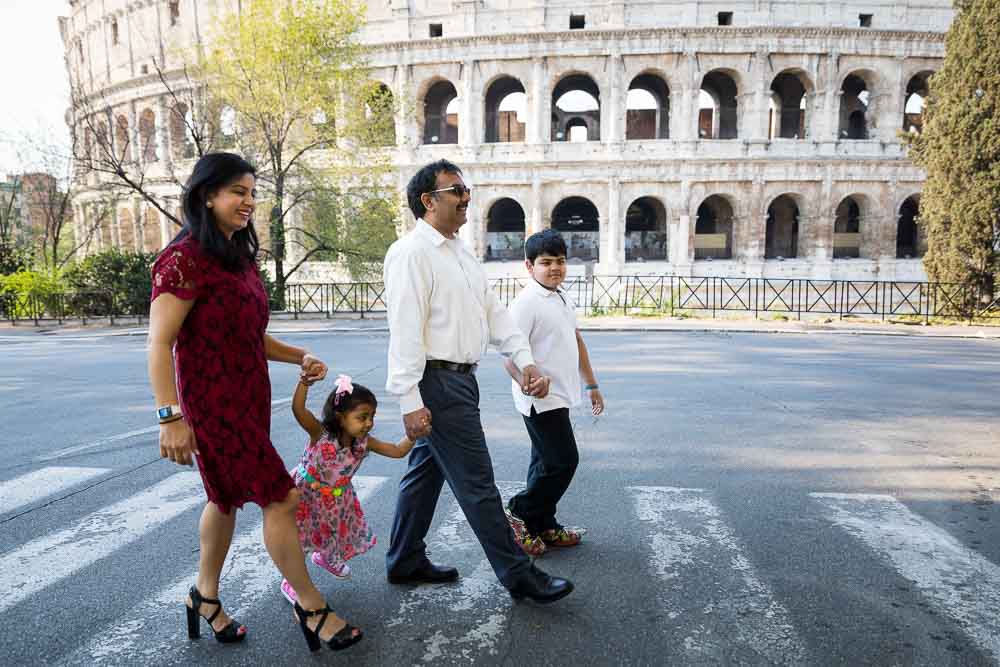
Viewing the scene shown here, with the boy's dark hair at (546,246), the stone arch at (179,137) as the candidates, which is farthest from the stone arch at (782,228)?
the boy's dark hair at (546,246)

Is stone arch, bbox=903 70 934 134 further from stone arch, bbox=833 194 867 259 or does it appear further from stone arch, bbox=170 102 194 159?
stone arch, bbox=170 102 194 159

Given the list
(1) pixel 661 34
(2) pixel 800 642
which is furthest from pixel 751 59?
(2) pixel 800 642

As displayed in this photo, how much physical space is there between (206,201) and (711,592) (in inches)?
116

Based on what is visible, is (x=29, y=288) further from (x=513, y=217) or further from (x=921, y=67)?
(x=921, y=67)

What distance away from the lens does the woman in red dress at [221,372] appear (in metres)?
2.51

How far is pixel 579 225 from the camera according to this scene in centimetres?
3728

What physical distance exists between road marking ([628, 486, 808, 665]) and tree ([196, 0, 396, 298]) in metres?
18.8

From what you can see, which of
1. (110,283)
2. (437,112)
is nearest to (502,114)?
(437,112)

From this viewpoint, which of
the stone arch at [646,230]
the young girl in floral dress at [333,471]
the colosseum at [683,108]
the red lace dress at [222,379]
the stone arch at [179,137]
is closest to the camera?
the red lace dress at [222,379]

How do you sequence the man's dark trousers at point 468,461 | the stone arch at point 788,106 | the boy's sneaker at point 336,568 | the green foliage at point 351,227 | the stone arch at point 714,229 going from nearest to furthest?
the man's dark trousers at point 468,461, the boy's sneaker at point 336,568, the green foliage at point 351,227, the stone arch at point 714,229, the stone arch at point 788,106

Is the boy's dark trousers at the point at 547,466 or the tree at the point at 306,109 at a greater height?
the tree at the point at 306,109

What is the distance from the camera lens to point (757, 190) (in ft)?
104

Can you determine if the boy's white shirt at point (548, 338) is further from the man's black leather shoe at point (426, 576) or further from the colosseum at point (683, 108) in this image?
the colosseum at point (683, 108)

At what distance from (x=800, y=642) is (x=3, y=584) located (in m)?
3.89
